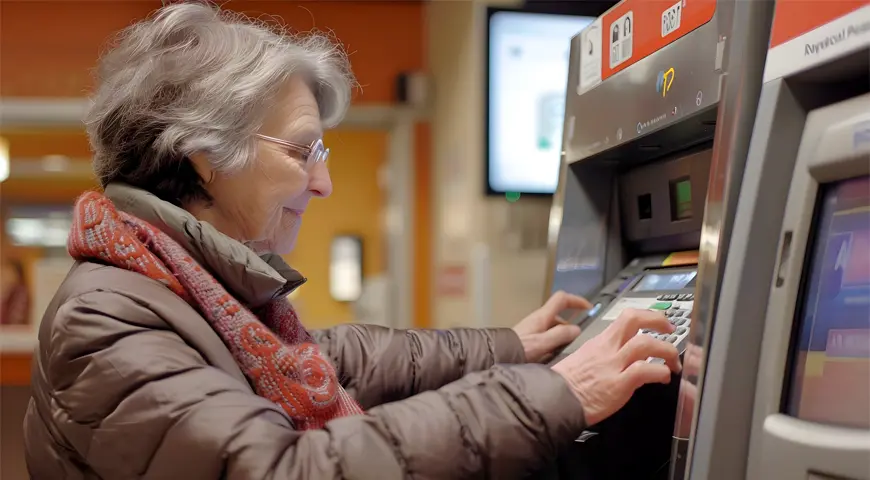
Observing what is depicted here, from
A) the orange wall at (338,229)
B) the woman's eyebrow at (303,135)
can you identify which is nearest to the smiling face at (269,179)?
the woman's eyebrow at (303,135)

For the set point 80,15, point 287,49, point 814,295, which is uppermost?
point 80,15

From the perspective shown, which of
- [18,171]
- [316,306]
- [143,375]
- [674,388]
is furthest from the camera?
[316,306]

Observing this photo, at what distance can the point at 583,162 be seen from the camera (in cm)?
157

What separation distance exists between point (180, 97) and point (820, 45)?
99 centimetres

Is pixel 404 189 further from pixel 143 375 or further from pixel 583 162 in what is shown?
pixel 143 375

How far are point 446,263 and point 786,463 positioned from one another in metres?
3.18

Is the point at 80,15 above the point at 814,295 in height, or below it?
above

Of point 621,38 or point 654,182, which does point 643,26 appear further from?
point 654,182

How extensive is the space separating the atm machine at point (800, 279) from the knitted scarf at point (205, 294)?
589 millimetres

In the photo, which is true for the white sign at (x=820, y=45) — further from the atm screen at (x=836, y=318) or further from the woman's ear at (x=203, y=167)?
the woman's ear at (x=203, y=167)

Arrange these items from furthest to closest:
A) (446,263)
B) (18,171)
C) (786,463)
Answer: (18,171), (446,263), (786,463)

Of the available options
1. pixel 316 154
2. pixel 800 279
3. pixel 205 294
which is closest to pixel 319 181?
pixel 316 154

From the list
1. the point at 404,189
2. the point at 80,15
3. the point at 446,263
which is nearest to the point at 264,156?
the point at 446,263

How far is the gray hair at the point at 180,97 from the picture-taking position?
130 centimetres
